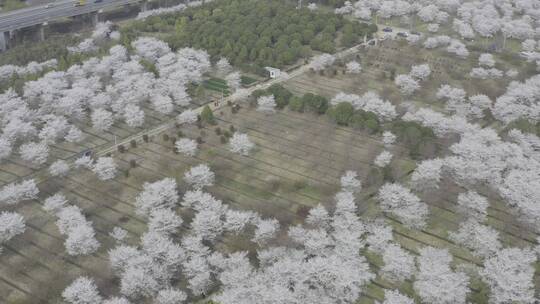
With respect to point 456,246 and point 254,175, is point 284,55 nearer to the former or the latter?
point 254,175

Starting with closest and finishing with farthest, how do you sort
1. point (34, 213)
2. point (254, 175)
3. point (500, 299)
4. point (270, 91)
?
point (500, 299) → point (34, 213) → point (254, 175) → point (270, 91)

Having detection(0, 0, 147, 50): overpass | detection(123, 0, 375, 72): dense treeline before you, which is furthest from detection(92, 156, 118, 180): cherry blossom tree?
detection(0, 0, 147, 50): overpass

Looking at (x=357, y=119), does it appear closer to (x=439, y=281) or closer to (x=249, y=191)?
(x=249, y=191)

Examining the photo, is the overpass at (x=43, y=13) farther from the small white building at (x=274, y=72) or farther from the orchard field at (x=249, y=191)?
the orchard field at (x=249, y=191)

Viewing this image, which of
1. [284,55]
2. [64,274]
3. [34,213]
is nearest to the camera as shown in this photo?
[64,274]

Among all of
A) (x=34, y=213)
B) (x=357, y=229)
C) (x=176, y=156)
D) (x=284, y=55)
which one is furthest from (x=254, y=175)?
(x=284, y=55)

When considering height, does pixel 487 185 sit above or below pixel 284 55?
below

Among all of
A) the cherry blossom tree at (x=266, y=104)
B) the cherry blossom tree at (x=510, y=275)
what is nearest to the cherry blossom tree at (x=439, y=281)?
the cherry blossom tree at (x=510, y=275)

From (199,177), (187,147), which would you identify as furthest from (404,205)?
(187,147)
